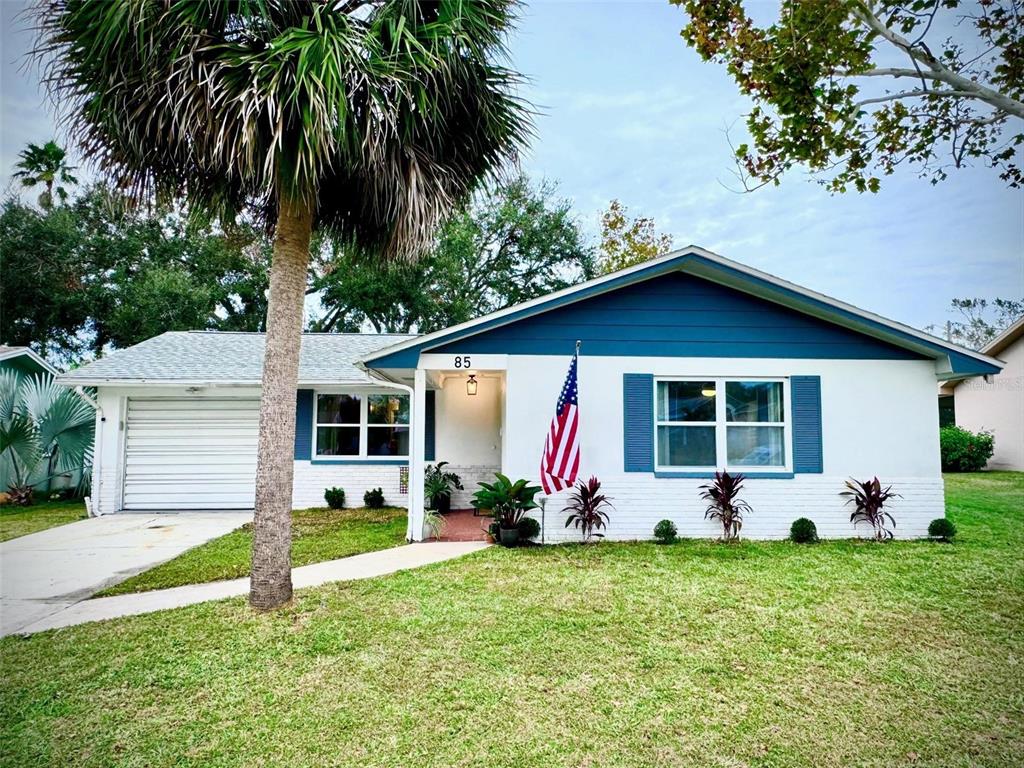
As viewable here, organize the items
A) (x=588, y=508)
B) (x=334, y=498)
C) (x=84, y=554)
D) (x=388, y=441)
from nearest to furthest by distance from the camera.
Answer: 1. (x=84, y=554)
2. (x=588, y=508)
3. (x=334, y=498)
4. (x=388, y=441)

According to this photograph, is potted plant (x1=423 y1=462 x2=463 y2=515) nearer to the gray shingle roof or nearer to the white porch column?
the gray shingle roof

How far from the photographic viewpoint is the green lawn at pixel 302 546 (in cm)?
651

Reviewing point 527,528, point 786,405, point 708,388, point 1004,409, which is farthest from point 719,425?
point 1004,409

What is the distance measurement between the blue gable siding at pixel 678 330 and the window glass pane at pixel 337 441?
4.42 metres

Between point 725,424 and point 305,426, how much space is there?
823 centimetres

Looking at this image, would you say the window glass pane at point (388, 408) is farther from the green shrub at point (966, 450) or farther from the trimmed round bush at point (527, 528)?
the green shrub at point (966, 450)

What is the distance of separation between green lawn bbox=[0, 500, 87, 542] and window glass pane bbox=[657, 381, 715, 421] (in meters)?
10.3

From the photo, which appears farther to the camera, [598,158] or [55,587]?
[598,158]

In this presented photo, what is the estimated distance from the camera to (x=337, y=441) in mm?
11992

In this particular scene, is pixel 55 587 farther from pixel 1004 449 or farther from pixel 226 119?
pixel 1004 449

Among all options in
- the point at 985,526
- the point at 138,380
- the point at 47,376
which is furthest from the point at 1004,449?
the point at 47,376

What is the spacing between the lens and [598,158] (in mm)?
20984

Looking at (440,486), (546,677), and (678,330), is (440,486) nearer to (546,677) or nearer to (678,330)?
(678,330)

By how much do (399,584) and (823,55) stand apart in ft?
23.1
